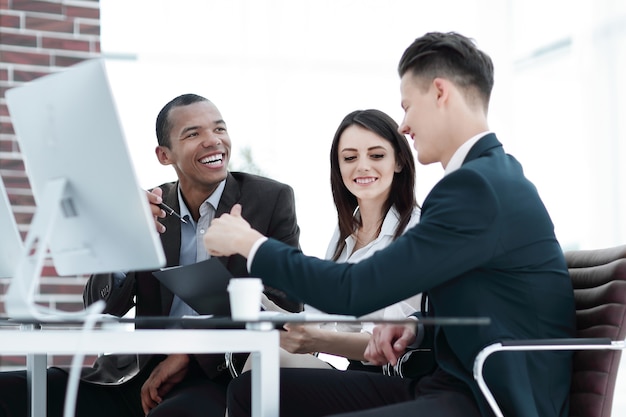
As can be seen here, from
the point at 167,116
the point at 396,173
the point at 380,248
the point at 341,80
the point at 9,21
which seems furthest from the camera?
the point at 341,80

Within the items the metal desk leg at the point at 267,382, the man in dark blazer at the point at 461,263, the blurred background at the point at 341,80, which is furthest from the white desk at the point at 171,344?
the blurred background at the point at 341,80

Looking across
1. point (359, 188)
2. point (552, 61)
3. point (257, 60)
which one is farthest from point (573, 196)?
point (359, 188)

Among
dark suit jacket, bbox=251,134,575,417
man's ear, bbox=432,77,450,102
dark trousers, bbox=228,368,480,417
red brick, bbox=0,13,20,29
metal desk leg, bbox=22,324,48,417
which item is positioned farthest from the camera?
red brick, bbox=0,13,20,29

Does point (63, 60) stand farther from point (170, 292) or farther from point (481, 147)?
point (481, 147)

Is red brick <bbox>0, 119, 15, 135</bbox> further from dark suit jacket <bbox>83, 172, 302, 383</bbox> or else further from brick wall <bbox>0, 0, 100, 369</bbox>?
dark suit jacket <bbox>83, 172, 302, 383</bbox>

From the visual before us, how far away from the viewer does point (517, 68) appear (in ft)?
19.7

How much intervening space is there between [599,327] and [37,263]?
1138mm

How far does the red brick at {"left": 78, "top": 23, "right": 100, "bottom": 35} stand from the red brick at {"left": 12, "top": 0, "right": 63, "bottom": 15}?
0.12 meters

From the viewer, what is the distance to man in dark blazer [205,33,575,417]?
5.32ft

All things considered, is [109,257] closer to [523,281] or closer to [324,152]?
[523,281]

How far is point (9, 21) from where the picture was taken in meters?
3.47

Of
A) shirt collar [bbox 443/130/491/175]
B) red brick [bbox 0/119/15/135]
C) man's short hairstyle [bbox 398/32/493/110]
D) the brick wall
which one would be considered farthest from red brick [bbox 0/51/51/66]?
shirt collar [bbox 443/130/491/175]

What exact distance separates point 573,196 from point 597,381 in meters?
4.01

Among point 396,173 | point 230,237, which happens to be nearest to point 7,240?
point 230,237
